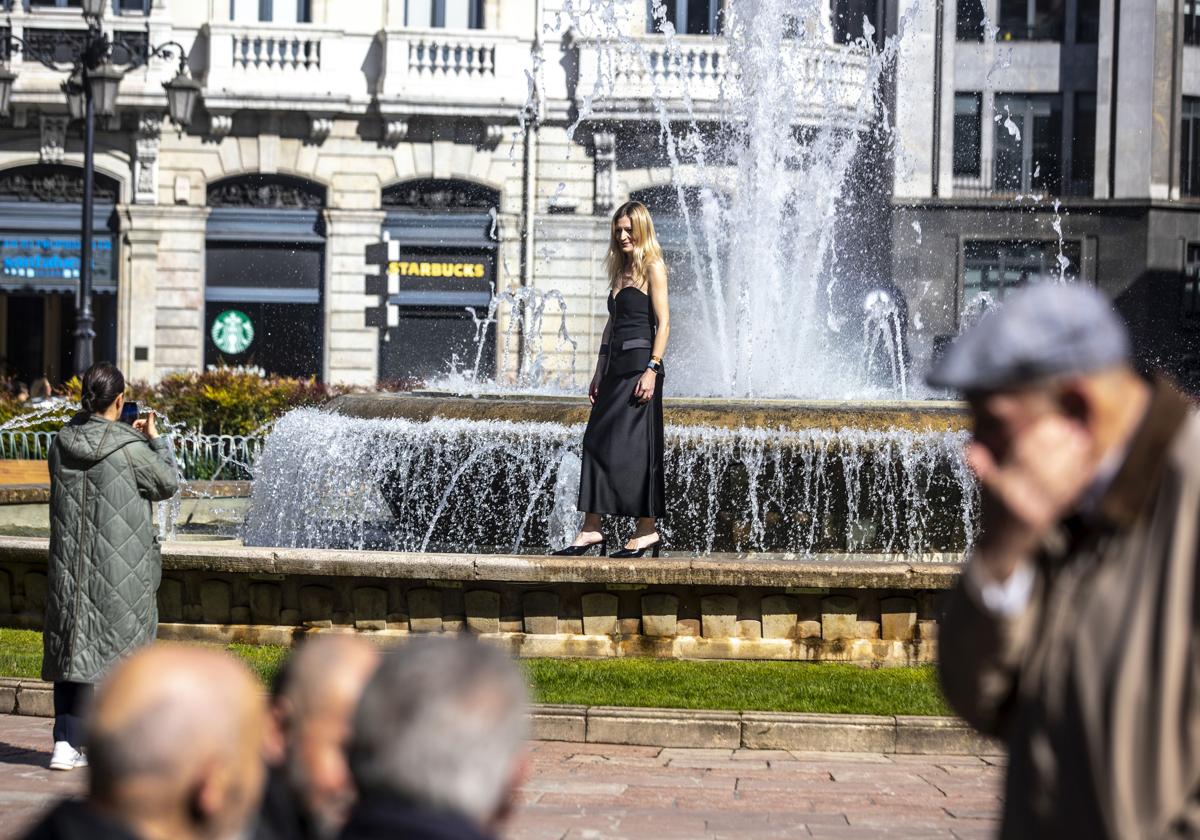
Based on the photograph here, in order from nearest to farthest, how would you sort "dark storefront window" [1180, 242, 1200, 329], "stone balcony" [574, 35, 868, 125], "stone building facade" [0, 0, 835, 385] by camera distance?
"stone balcony" [574, 35, 868, 125] → "stone building facade" [0, 0, 835, 385] → "dark storefront window" [1180, 242, 1200, 329]

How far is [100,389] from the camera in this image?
6.61 metres

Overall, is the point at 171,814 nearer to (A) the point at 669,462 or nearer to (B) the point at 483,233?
(A) the point at 669,462

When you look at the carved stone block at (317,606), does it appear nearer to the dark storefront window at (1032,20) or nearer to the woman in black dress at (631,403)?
the woman in black dress at (631,403)

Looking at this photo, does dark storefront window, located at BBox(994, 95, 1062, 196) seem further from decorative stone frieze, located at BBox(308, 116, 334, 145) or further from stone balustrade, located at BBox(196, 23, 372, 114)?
decorative stone frieze, located at BBox(308, 116, 334, 145)

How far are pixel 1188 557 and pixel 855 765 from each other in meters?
4.93

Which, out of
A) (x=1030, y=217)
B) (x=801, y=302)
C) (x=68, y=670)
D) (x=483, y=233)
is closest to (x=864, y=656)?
(x=68, y=670)

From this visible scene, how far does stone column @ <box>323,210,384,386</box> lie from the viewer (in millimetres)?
29750

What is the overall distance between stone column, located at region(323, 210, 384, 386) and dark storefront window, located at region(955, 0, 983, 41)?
13.1m

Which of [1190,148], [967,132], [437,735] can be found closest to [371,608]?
[437,735]

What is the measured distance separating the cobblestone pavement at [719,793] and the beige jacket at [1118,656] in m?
3.45

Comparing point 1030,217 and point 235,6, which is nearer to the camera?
point 235,6

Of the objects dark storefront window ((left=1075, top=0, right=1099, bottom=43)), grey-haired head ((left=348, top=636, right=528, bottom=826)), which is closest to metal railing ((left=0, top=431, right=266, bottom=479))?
grey-haired head ((left=348, top=636, right=528, bottom=826))

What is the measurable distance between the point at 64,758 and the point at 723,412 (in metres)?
4.48

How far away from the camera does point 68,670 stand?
6.58 m
